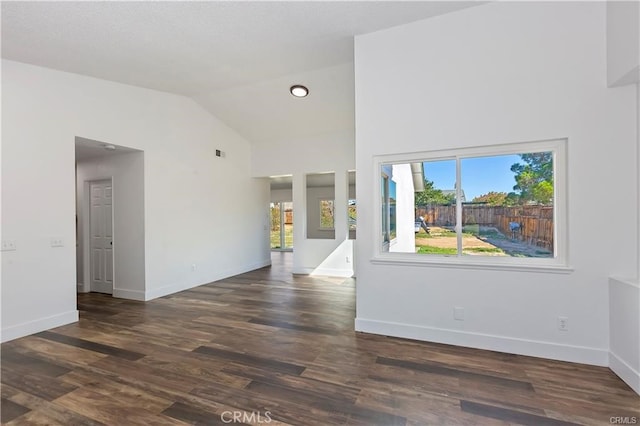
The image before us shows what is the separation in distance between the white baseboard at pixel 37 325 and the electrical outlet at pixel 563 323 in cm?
563

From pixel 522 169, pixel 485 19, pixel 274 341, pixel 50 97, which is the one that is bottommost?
pixel 274 341

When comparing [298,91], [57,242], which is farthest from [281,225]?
[57,242]

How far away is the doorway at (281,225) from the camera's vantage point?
1230 cm

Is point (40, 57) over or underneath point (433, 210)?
over

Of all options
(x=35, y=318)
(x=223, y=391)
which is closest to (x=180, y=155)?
(x=35, y=318)

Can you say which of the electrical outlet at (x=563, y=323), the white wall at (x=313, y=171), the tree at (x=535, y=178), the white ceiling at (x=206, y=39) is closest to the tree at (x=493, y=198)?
the tree at (x=535, y=178)

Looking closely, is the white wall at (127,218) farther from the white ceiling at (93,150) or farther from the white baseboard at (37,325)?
the white baseboard at (37,325)

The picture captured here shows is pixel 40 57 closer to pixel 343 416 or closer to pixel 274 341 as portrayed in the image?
pixel 274 341

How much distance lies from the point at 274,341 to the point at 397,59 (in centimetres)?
341

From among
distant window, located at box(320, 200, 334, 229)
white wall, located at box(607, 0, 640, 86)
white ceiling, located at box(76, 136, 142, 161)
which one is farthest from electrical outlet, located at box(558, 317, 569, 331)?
distant window, located at box(320, 200, 334, 229)

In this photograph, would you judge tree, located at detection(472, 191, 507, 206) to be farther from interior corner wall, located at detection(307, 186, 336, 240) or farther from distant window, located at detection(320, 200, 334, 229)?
interior corner wall, located at detection(307, 186, 336, 240)

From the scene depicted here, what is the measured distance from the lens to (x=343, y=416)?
206 cm

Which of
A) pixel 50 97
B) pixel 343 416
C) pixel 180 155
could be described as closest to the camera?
pixel 343 416

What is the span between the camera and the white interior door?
5.42m
